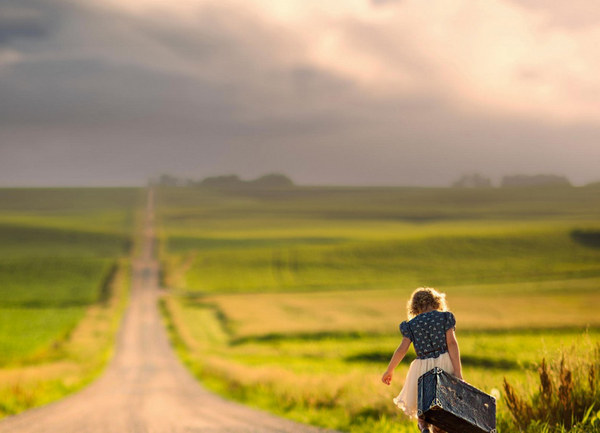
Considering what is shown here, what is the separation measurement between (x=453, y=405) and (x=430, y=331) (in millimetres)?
943

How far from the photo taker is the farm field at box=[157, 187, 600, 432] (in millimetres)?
15211

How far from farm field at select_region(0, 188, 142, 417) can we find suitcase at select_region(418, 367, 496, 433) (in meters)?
12.6

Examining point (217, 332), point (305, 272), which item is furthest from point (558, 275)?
point (217, 332)

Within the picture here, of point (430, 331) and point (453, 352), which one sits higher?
point (430, 331)

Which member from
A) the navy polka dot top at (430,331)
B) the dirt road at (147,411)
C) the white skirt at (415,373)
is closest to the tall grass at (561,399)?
the white skirt at (415,373)

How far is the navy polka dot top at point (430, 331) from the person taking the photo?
261 inches

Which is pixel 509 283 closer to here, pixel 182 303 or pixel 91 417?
pixel 182 303

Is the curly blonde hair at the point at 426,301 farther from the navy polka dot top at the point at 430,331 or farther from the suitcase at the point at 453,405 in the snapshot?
the suitcase at the point at 453,405

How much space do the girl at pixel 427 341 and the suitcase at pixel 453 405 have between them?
1.34 ft

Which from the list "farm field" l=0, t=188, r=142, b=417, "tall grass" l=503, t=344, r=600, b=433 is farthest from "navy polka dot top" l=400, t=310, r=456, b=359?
"farm field" l=0, t=188, r=142, b=417

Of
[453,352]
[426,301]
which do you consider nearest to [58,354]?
[426,301]

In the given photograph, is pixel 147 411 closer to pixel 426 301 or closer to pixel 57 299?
pixel 426 301

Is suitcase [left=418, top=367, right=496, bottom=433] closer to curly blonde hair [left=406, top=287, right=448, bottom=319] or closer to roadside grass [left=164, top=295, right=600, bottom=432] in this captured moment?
curly blonde hair [left=406, top=287, right=448, bottom=319]

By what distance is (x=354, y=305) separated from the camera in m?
57.7
